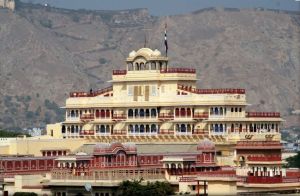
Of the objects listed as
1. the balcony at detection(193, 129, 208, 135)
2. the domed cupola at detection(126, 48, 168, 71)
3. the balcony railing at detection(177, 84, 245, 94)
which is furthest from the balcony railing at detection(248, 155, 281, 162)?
the domed cupola at detection(126, 48, 168, 71)

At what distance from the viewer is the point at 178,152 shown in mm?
160625

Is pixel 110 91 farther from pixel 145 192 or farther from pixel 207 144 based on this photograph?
pixel 145 192

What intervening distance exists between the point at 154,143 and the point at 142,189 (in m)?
30.3

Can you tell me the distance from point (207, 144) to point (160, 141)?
18.2 metres

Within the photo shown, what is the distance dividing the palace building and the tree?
167cm

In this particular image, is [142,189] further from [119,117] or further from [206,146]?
[119,117]

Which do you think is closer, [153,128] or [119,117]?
[153,128]

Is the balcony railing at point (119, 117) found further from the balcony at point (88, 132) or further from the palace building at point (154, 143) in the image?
the balcony at point (88, 132)

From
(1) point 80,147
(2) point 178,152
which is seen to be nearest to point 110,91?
(1) point 80,147

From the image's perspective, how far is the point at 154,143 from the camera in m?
169

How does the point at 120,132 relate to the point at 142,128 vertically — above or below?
below

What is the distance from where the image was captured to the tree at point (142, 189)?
138500 mm

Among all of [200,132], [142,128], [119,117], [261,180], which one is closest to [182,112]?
[200,132]

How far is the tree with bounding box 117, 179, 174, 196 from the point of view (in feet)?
454
